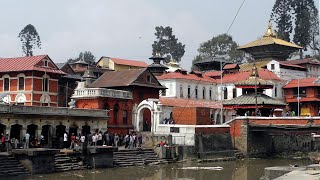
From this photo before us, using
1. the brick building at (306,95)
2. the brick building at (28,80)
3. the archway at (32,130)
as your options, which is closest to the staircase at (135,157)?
the archway at (32,130)

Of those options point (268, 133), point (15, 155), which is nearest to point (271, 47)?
point (268, 133)

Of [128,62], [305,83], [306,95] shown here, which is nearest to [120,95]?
[305,83]

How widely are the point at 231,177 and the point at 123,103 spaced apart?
18.0 metres

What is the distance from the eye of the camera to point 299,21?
354ft

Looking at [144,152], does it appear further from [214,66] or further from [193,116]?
[214,66]

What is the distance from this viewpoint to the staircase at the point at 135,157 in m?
39.2

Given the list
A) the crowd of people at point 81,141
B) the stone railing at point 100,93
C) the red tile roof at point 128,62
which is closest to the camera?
the crowd of people at point 81,141

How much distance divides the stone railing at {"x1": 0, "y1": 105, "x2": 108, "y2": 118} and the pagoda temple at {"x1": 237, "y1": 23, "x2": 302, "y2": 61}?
136 feet

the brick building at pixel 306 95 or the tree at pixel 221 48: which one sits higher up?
the tree at pixel 221 48

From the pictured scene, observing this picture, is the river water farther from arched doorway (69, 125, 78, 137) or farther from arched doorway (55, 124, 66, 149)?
arched doorway (69, 125, 78, 137)

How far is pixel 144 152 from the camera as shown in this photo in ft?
140

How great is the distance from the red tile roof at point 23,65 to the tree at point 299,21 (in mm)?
63957

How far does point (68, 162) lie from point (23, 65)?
1930 cm

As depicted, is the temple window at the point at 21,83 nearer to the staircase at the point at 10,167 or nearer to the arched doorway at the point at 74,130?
the arched doorway at the point at 74,130
